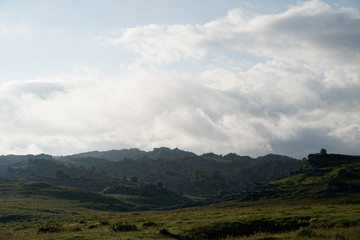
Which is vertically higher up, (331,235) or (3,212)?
(331,235)

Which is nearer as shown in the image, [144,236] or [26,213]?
[144,236]

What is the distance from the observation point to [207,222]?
42188mm

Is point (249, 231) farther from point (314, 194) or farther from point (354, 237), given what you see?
point (314, 194)

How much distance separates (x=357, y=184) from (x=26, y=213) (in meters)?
149

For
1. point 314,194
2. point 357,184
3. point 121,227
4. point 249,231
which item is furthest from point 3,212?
point 357,184

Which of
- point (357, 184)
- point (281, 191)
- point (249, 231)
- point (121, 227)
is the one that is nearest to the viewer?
point (249, 231)

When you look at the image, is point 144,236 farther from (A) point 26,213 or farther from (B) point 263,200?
(B) point 263,200

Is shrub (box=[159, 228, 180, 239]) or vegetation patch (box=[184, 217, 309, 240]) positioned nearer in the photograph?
shrub (box=[159, 228, 180, 239])

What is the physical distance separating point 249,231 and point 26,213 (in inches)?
4925

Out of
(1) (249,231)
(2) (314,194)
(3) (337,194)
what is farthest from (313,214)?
(2) (314,194)

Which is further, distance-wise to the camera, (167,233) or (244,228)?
(244,228)

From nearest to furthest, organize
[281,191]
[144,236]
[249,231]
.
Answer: [144,236] → [249,231] → [281,191]

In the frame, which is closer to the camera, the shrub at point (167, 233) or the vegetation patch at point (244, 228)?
the shrub at point (167, 233)

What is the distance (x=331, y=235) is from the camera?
27.8 meters
